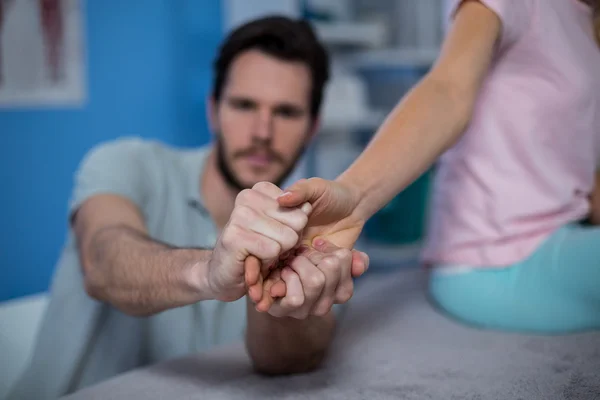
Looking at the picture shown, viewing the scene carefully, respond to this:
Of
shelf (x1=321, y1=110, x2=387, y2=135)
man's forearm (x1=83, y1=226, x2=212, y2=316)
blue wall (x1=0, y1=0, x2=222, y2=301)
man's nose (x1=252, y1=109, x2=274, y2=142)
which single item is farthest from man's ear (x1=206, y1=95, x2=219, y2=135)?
shelf (x1=321, y1=110, x2=387, y2=135)

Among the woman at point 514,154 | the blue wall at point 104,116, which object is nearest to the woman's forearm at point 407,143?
the woman at point 514,154

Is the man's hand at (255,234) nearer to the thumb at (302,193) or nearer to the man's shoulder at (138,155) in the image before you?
the thumb at (302,193)

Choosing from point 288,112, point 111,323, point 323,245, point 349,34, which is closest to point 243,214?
point 323,245

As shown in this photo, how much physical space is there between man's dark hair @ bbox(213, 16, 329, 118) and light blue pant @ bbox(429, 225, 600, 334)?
0.73 m

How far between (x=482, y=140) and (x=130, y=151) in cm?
71

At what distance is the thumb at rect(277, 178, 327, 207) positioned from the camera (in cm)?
59

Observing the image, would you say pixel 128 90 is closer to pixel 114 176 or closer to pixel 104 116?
pixel 104 116

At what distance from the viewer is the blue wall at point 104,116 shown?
2.02m

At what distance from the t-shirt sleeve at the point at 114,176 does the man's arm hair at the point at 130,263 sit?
0.9 inches

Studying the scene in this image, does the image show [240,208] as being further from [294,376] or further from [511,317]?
[511,317]

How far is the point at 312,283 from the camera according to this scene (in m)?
0.60

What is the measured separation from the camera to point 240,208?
60 cm

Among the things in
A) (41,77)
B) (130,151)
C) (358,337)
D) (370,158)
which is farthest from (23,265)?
(370,158)

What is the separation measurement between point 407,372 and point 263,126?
2.50ft
